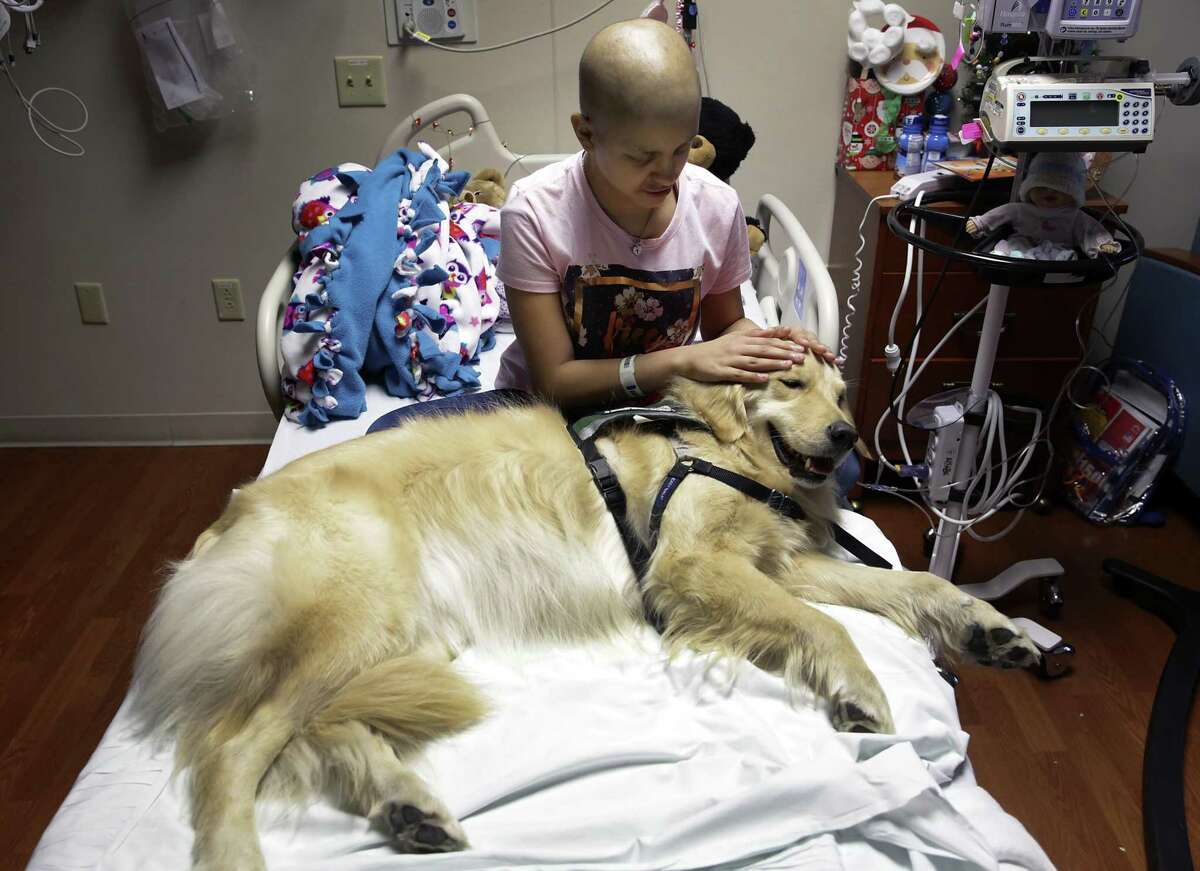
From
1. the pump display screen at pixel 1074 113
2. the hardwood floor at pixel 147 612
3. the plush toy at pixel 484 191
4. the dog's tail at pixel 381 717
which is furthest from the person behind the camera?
the plush toy at pixel 484 191

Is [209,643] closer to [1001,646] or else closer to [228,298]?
[1001,646]

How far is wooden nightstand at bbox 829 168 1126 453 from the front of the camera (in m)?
2.64

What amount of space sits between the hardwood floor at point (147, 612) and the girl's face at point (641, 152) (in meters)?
1.54

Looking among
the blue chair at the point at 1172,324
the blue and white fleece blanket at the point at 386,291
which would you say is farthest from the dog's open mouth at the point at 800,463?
the blue chair at the point at 1172,324

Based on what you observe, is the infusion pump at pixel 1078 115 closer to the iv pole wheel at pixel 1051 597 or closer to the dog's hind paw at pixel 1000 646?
the dog's hind paw at pixel 1000 646

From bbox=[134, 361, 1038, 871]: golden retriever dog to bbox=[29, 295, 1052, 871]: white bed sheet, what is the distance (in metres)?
0.04

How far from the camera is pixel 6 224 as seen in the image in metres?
3.12

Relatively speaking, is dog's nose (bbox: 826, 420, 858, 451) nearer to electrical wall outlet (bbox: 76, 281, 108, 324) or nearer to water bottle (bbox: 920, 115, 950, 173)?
water bottle (bbox: 920, 115, 950, 173)

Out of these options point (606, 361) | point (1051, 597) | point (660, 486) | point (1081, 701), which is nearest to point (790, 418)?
point (660, 486)

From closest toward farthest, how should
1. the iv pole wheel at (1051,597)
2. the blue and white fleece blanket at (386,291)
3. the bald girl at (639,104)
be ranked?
the bald girl at (639,104) < the blue and white fleece blanket at (386,291) < the iv pole wheel at (1051,597)

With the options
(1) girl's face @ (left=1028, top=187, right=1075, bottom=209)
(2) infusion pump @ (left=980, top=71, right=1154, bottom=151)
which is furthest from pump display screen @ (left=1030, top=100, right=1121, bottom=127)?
(1) girl's face @ (left=1028, top=187, right=1075, bottom=209)

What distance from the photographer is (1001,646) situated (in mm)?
1386

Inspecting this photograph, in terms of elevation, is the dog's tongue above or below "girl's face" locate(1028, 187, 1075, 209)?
below

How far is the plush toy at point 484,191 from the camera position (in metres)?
2.73
